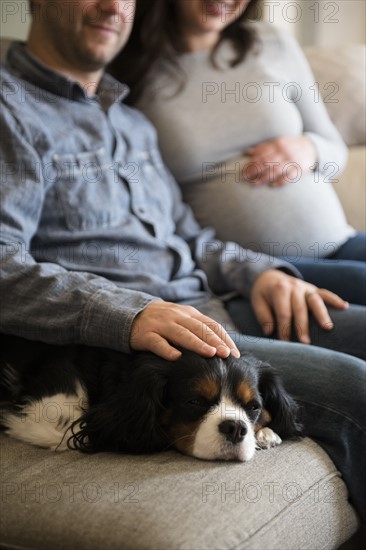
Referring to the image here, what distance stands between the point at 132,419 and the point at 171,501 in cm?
18

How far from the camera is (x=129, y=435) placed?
1.12 metres

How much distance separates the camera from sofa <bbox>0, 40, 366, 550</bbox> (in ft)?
3.02

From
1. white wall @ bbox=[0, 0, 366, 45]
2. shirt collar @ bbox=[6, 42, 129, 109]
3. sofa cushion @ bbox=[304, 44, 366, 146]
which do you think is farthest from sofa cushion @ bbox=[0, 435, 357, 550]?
white wall @ bbox=[0, 0, 366, 45]

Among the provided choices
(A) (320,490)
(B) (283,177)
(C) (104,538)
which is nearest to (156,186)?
(B) (283,177)

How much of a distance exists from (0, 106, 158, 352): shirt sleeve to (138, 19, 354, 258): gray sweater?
21.4 inches

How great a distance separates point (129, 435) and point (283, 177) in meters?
0.95

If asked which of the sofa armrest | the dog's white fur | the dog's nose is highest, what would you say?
the dog's nose

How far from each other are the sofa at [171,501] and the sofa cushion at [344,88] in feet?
4.19

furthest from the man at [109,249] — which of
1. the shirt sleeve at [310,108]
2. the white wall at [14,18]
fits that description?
the white wall at [14,18]

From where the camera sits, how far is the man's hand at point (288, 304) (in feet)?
4.86

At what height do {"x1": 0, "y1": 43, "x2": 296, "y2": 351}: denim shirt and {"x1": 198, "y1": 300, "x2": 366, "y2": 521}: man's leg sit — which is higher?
{"x1": 0, "y1": 43, "x2": 296, "y2": 351}: denim shirt

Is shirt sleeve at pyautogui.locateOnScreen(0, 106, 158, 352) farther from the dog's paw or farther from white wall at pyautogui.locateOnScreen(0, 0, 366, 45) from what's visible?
white wall at pyautogui.locateOnScreen(0, 0, 366, 45)

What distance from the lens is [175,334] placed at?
115 centimetres

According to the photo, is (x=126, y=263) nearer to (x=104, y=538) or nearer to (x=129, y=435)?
(x=129, y=435)
